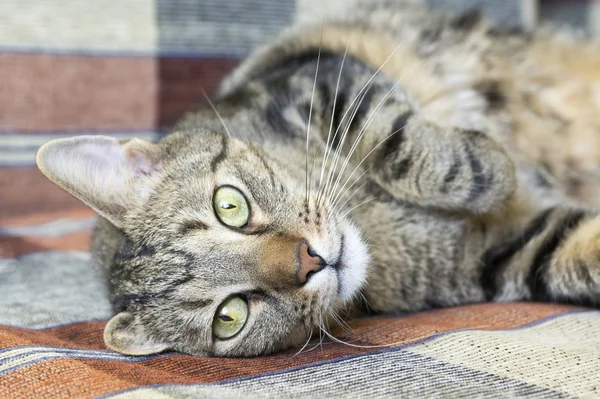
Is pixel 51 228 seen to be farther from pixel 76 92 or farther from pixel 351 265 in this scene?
pixel 351 265

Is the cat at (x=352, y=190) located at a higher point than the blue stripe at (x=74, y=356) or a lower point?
higher

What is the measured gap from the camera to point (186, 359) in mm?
1031

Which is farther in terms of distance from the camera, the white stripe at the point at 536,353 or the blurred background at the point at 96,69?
the blurred background at the point at 96,69

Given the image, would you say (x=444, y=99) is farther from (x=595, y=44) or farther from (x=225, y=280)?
(x=225, y=280)

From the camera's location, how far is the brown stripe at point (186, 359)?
846 millimetres

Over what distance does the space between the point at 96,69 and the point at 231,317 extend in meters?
1.30

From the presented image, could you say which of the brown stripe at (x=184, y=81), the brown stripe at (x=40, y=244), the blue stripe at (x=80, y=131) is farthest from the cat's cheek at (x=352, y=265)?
the brown stripe at (x=184, y=81)

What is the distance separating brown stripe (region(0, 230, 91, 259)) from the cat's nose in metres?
0.92

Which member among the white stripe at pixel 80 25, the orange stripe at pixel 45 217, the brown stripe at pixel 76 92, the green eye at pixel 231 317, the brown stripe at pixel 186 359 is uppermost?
the white stripe at pixel 80 25

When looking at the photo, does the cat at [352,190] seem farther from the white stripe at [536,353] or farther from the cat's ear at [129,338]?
the white stripe at [536,353]

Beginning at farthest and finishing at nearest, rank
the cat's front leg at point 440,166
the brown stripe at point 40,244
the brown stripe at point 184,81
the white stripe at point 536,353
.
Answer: the brown stripe at point 184,81 < the brown stripe at point 40,244 < the cat's front leg at point 440,166 < the white stripe at point 536,353

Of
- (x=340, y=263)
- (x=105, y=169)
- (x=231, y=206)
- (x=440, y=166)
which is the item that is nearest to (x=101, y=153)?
(x=105, y=169)

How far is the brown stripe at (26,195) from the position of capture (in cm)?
198

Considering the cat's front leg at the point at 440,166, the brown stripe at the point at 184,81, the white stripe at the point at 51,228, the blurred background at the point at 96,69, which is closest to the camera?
the cat's front leg at the point at 440,166
